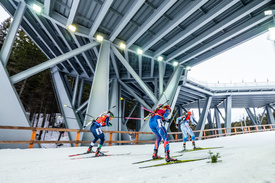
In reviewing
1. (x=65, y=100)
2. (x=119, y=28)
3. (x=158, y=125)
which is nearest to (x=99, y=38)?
(x=119, y=28)

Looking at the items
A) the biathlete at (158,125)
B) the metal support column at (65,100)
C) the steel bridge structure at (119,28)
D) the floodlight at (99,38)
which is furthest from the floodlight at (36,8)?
the metal support column at (65,100)

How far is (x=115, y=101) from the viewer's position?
16781 mm

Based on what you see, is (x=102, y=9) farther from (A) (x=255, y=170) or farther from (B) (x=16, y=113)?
(A) (x=255, y=170)

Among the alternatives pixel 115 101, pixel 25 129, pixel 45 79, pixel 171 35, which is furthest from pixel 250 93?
pixel 45 79

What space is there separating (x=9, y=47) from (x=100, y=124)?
21.5ft

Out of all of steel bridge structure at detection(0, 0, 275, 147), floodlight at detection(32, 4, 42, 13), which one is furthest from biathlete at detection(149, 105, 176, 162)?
floodlight at detection(32, 4, 42, 13)

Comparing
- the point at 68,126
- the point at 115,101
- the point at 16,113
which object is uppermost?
the point at 115,101

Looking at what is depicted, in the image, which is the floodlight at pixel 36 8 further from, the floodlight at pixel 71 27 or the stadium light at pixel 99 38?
the stadium light at pixel 99 38

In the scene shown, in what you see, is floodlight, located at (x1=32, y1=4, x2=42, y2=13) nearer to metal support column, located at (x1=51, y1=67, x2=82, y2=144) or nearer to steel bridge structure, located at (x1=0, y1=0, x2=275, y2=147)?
steel bridge structure, located at (x1=0, y1=0, x2=275, y2=147)

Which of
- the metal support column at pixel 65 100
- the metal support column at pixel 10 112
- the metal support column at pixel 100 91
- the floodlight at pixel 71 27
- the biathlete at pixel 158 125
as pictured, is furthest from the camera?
the metal support column at pixel 65 100

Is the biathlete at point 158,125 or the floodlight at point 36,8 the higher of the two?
the floodlight at point 36,8

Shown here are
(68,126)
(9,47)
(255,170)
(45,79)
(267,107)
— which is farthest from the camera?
(267,107)

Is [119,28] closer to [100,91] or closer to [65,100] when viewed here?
[100,91]

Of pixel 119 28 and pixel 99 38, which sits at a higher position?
pixel 119 28
